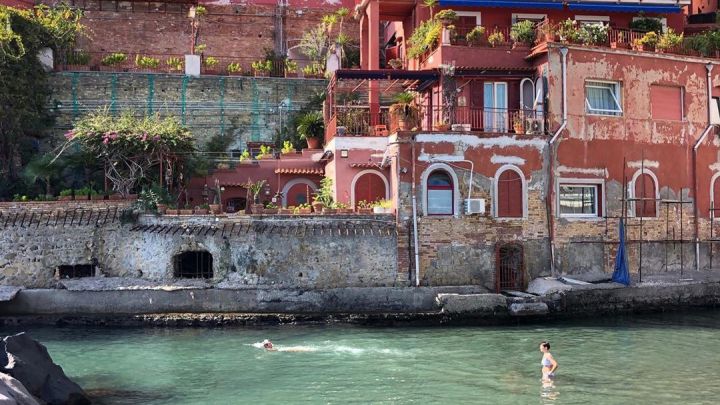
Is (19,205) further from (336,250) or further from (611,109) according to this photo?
(611,109)

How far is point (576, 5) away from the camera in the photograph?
28.6 m

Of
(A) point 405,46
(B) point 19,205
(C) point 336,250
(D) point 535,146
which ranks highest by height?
(A) point 405,46

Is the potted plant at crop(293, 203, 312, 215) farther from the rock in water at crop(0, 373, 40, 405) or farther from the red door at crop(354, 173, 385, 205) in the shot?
the rock in water at crop(0, 373, 40, 405)

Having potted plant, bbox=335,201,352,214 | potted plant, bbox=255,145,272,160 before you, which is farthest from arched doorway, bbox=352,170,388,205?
potted plant, bbox=255,145,272,160

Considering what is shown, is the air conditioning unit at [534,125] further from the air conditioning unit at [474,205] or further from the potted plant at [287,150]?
the potted plant at [287,150]

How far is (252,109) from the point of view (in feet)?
113

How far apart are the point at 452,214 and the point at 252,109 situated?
1482 cm

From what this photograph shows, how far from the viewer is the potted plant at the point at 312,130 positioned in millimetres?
31094

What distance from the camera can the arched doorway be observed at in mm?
26631

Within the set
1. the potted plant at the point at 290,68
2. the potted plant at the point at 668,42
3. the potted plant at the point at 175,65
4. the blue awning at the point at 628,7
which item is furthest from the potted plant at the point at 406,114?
the potted plant at the point at 175,65

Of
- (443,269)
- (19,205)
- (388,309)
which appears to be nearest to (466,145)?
(443,269)

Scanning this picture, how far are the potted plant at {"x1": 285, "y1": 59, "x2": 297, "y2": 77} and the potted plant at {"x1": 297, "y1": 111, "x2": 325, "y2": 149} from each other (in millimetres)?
4733

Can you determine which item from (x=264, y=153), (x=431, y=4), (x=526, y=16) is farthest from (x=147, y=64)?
(x=526, y=16)

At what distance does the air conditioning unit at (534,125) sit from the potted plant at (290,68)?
15171 mm
